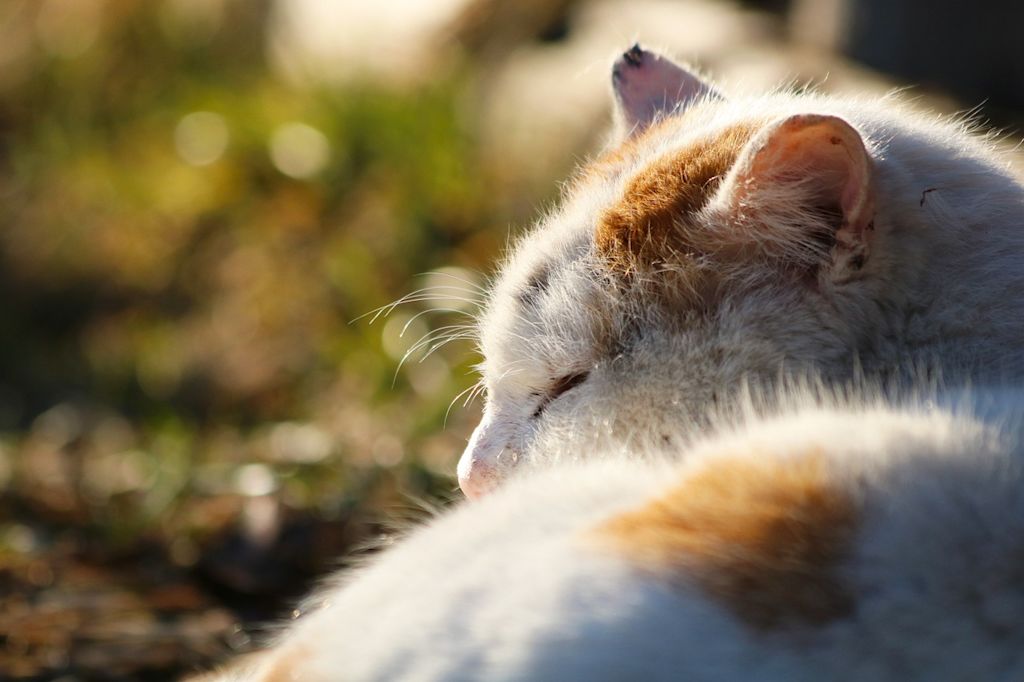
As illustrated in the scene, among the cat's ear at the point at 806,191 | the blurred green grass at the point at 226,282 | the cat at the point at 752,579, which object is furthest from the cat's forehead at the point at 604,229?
the blurred green grass at the point at 226,282

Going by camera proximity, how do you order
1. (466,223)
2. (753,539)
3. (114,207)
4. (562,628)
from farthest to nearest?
(114,207) → (466,223) → (753,539) → (562,628)

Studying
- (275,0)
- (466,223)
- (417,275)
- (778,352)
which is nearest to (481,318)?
(778,352)

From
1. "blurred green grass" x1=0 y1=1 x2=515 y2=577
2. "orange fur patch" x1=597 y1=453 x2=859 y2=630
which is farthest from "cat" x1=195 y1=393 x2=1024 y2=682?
"blurred green grass" x1=0 y1=1 x2=515 y2=577

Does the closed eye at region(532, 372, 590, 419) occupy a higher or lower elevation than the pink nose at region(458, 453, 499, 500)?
higher

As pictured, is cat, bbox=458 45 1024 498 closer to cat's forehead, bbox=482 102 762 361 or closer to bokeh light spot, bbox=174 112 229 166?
cat's forehead, bbox=482 102 762 361

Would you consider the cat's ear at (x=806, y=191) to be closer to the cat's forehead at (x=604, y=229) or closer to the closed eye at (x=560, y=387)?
the cat's forehead at (x=604, y=229)

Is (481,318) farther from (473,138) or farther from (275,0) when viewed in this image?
(275,0)

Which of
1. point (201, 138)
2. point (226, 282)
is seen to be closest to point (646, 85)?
point (226, 282)
